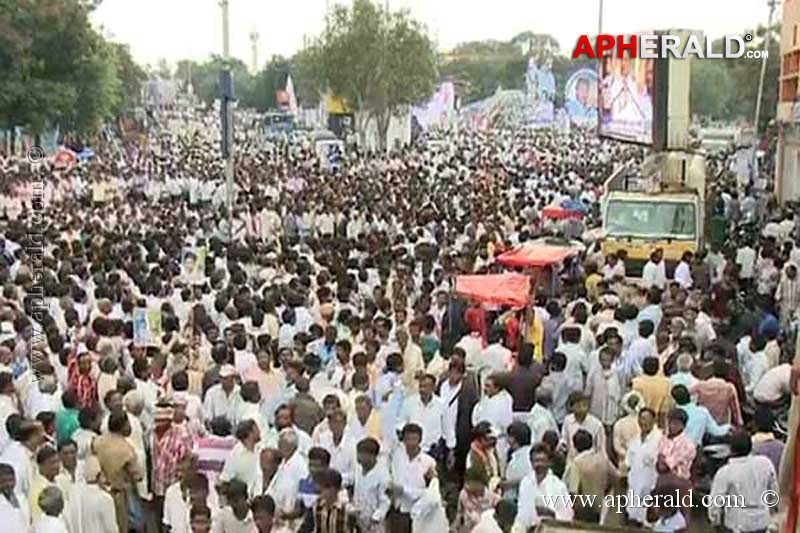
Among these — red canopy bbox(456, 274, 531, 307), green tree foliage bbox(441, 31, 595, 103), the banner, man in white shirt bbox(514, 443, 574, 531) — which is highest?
green tree foliage bbox(441, 31, 595, 103)

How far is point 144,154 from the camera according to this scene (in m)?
42.2

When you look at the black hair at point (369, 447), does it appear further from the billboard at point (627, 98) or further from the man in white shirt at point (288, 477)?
the billboard at point (627, 98)

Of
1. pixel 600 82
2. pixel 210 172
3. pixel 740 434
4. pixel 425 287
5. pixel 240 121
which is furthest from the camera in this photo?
pixel 240 121

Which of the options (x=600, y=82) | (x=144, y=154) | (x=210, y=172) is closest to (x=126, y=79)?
(x=144, y=154)

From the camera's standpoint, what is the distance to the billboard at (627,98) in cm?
2355

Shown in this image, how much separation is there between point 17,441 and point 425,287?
6.63m

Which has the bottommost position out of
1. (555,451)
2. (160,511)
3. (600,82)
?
(160,511)

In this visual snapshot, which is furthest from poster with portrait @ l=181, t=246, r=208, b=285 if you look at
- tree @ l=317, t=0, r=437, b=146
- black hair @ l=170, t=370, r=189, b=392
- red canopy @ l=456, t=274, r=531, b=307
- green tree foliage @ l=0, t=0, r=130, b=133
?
tree @ l=317, t=0, r=437, b=146

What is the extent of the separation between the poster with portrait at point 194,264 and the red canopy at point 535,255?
3.60m

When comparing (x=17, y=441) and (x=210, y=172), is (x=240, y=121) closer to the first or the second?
(x=210, y=172)

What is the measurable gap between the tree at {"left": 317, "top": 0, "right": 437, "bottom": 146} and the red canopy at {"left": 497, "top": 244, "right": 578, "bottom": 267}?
2715 cm

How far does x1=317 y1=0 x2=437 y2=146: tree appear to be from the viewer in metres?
42.1

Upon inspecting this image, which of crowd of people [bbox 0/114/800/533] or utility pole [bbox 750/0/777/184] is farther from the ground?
utility pole [bbox 750/0/777/184]

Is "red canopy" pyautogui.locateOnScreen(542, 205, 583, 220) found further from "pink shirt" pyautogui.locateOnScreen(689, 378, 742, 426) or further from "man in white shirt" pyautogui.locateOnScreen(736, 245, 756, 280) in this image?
"pink shirt" pyautogui.locateOnScreen(689, 378, 742, 426)
